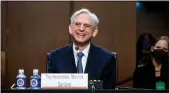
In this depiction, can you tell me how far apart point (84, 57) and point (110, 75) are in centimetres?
21

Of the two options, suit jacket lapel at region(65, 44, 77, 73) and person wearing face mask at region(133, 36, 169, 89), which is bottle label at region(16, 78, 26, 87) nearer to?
suit jacket lapel at region(65, 44, 77, 73)

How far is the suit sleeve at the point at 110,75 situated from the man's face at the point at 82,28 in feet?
0.69

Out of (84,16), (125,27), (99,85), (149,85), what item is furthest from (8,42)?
(99,85)

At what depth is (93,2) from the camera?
4.96m

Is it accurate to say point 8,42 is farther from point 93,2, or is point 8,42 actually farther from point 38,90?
point 38,90

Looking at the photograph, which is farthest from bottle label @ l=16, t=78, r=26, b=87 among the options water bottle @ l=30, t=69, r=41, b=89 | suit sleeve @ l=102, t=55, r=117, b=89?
suit sleeve @ l=102, t=55, r=117, b=89

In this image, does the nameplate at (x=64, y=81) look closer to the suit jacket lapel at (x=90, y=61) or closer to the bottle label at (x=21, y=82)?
the bottle label at (x=21, y=82)

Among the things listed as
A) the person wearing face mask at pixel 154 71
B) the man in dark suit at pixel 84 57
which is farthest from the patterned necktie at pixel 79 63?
the person wearing face mask at pixel 154 71

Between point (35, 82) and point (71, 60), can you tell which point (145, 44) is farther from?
point (35, 82)

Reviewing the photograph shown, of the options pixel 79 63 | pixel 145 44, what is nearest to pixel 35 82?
pixel 79 63

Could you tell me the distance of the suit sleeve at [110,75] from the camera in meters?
2.25

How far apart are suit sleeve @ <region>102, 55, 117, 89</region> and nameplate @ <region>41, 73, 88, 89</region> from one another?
0.38 m

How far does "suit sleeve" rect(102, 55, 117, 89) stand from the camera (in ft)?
7.38

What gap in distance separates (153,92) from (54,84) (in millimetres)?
480
